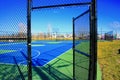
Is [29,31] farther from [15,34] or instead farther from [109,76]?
[109,76]

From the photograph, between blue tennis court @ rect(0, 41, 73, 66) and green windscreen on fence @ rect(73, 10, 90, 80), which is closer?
green windscreen on fence @ rect(73, 10, 90, 80)

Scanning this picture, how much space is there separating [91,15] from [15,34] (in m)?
2.93

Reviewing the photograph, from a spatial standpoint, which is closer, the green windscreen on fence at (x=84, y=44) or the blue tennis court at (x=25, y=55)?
the green windscreen on fence at (x=84, y=44)

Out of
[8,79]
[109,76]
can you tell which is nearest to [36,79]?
[8,79]

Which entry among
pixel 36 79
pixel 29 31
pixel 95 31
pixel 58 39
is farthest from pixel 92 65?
pixel 58 39

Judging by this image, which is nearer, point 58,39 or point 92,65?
point 92,65

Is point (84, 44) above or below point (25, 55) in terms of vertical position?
above

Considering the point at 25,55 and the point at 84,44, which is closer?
the point at 84,44

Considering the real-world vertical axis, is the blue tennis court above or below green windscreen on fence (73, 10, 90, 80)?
below

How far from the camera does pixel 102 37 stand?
67.2 meters

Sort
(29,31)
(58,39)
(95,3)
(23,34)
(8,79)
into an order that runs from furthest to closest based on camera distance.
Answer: (58,39), (8,79), (23,34), (29,31), (95,3)

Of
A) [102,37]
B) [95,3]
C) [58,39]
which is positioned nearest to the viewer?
[95,3]

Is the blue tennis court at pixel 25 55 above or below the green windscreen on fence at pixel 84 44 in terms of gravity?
below

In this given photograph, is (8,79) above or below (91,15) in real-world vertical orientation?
below
